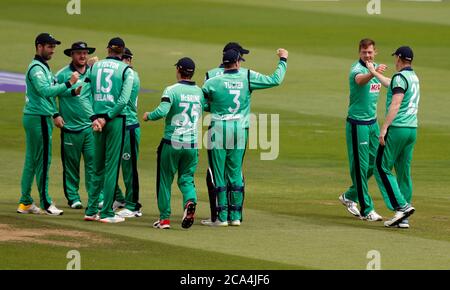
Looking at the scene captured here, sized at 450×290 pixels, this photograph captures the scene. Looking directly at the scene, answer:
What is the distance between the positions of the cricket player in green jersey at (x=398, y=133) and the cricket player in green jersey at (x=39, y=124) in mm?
4219

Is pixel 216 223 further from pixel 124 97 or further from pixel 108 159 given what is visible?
pixel 124 97

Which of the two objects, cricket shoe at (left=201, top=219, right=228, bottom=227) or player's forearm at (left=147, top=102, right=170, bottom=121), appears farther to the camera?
cricket shoe at (left=201, top=219, right=228, bottom=227)

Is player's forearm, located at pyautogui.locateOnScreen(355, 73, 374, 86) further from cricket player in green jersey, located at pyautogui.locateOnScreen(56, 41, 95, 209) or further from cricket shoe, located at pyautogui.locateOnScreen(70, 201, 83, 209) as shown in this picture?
cricket shoe, located at pyautogui.locateOnScreen(70, 201, 83, 209)

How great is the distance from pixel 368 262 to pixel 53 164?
29.2ft

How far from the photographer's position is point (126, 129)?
17.2 meters

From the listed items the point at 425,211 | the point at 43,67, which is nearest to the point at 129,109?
the point at 43,67

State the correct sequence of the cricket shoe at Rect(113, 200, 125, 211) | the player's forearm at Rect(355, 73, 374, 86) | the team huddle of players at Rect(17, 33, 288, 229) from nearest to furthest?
the team huddle of players at Rect(17, 33, 288, 229)
the player's forearm at Rect(355, 73, 374, 86)
the cricket shoe at Rect(113, 200, 125, 211)

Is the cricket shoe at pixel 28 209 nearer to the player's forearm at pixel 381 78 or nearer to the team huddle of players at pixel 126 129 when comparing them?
the team huddle of players at pixel 126 129

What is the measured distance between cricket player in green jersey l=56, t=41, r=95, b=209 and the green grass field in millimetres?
455

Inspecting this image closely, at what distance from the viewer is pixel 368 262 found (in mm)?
13523

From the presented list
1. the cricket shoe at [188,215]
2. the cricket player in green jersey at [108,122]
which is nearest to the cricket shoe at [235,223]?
the cricket shoe at [188,215]

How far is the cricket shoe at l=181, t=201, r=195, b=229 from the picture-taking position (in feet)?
50.4

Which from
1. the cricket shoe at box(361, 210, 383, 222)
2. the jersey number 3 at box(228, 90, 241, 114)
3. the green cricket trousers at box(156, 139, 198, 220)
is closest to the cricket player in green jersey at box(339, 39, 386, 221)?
the cricket shoe at box(361, 210, 383, 222)

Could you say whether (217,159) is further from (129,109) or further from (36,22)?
(36,22)
